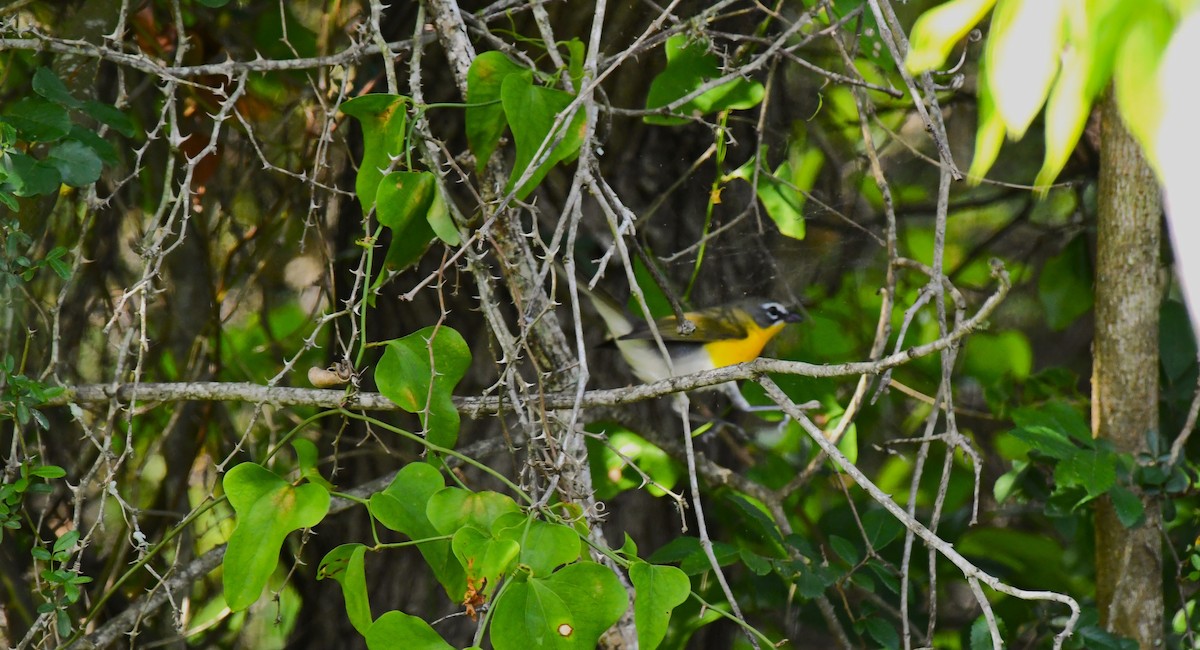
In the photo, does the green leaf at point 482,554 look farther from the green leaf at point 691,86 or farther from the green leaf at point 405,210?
the green leaf at point 691,86

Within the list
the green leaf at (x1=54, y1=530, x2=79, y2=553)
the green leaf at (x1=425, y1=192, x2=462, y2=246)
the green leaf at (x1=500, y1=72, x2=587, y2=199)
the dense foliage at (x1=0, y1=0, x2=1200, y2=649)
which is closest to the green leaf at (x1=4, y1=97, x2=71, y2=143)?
the dense foliage at (x1=0, y1=0, x2=1200, y2=649)

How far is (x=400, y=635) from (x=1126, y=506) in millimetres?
1440

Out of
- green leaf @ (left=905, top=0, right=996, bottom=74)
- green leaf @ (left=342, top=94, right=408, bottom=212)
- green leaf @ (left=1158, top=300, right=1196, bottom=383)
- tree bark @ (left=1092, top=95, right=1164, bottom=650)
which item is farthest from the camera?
green leaf @ (left=1158, top=300, right=1196, bottom=383)

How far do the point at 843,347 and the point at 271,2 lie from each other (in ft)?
5.30

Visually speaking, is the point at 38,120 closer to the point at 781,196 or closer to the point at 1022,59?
the point at 781,196

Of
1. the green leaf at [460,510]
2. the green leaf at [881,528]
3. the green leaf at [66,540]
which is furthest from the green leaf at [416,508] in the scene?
the green leaf at [881,528]

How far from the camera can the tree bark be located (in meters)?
2.16

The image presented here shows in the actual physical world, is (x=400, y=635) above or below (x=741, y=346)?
above

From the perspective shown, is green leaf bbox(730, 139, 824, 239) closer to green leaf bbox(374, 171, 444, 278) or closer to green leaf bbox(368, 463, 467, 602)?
green leaf bbox(374, 171, 444, 278)

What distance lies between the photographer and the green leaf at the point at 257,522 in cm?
121

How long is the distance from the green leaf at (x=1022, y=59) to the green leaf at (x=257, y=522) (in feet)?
2.99

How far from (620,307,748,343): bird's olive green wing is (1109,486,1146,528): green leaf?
52.6 inches

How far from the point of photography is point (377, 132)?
4.74ft

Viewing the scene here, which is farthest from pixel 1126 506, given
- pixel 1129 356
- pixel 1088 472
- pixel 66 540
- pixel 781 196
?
pixel 66 540
